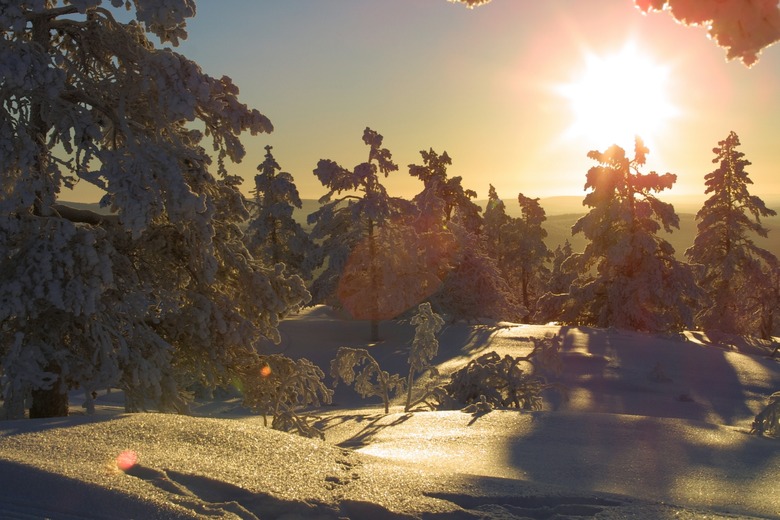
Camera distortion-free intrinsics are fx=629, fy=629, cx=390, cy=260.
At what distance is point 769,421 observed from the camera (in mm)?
6992

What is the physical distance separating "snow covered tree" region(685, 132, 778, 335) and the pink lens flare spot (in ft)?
92.0

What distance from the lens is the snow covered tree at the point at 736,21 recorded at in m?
2.54

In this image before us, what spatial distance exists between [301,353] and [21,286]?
50.3 ft

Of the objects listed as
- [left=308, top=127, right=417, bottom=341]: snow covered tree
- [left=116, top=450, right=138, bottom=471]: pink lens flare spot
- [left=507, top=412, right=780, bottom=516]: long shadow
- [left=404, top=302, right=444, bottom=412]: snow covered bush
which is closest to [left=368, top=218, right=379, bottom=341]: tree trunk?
[left=308, top=127, right=417, bottom=341]: snow covered tree

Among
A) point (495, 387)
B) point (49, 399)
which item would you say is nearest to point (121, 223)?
point (49, 399)

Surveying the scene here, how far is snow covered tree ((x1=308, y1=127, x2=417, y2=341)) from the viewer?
21.9 m

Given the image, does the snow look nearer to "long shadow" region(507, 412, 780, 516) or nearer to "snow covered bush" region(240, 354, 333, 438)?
"long shadow" region(507, 412, 780, 516)

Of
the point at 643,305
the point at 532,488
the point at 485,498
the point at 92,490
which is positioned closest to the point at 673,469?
the point at 532,488

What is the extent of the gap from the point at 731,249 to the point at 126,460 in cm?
2956

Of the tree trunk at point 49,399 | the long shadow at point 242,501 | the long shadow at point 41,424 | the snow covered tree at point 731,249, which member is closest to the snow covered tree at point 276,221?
the snow covered tree at point 731,249

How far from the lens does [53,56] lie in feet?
20.8

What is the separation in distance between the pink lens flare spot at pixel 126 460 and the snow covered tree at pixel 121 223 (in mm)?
2215

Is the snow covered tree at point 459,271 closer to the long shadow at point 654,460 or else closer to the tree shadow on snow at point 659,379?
the tree shadow on snow at point 659,379

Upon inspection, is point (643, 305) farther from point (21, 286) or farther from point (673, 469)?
A: point (21, 286)
